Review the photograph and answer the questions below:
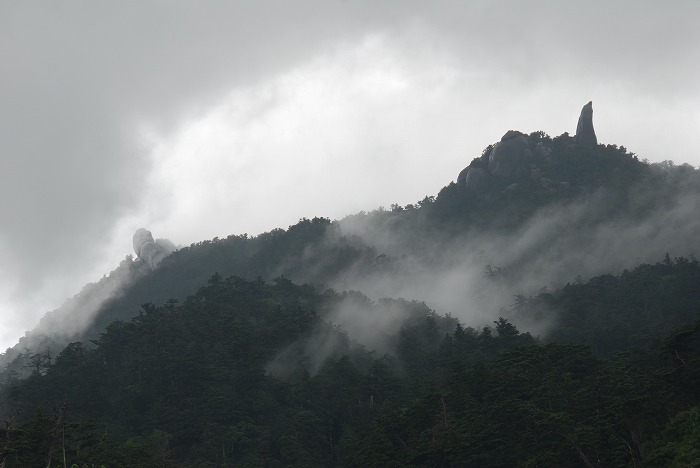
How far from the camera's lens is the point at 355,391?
71.3 m

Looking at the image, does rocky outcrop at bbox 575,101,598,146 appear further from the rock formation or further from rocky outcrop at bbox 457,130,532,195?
the rock formation

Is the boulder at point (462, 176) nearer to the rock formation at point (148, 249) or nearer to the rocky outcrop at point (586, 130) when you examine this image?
the rocky outcrop at point (586, 130)

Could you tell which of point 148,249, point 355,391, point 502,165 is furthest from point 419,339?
point 148,249

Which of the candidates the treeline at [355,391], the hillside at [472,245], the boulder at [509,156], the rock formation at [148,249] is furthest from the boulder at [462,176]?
the rock formation at [148,249]

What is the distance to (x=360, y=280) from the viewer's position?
129 meters

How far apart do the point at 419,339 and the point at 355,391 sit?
21.4 metres

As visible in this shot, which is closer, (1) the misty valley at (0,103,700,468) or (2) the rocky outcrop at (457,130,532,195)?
(1) the misty valley at (0,103,700,468)

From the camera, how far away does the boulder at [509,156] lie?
144500 millimetres

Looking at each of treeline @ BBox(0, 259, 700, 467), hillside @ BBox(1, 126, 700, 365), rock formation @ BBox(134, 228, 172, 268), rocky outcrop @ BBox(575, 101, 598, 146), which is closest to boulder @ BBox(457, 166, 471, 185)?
hillside @ BBox(1, 126, 700, 365)

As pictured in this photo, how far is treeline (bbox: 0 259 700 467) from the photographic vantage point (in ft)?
147

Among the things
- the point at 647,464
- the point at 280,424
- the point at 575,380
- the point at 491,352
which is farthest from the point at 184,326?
the point at 647,464

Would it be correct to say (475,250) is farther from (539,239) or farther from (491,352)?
(491,352)

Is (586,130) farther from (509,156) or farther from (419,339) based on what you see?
(419,339)

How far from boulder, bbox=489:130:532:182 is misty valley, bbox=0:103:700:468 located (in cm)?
35
